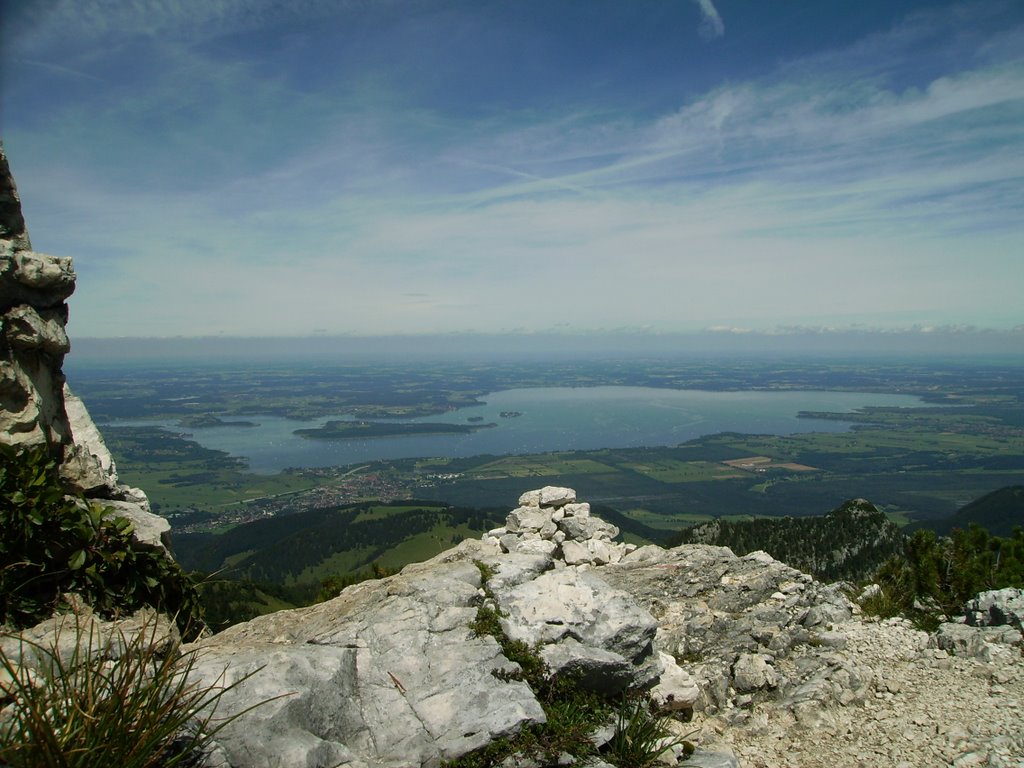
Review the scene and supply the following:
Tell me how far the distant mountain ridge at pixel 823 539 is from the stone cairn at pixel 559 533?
18.3 m

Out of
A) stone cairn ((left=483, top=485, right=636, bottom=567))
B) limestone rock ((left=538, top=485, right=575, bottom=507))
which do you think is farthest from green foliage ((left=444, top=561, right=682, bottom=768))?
limestone rock ((left=538, top=485, right=575, bottom=507))

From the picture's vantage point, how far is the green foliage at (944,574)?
12.6 metres

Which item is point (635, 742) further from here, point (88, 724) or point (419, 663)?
point (88, 724)

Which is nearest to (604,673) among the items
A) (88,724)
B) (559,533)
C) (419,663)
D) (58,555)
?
(419,663)

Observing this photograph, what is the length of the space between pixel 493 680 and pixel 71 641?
16.0ft

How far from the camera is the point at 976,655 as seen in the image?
10289mm

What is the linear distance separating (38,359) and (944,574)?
64.9ft

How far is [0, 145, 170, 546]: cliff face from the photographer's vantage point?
791cm

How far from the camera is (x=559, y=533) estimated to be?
18938 mm

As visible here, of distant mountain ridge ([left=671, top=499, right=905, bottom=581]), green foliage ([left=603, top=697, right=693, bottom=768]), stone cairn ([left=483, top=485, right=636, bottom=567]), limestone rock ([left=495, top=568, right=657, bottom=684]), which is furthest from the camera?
distant mountain ridge ([left=671, top=499, right=905, bottom=581])

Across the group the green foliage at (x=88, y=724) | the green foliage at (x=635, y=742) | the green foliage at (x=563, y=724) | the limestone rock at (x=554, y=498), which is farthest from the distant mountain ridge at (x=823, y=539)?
the green foliage at (x=88, y=724)

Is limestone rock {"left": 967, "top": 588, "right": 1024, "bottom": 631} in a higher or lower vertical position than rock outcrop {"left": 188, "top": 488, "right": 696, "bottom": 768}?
lower

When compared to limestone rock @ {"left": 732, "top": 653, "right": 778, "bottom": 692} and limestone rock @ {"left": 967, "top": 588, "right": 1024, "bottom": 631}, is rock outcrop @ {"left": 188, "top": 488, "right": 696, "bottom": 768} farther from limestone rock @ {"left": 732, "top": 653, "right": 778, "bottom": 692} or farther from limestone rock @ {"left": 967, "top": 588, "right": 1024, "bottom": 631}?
limestone rock @ {"left": 967, "top": 588, "right": 1024, "bottom": 631}

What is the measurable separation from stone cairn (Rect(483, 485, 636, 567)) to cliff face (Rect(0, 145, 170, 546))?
10513mm
